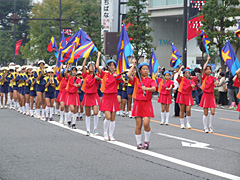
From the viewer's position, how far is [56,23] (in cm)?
5731

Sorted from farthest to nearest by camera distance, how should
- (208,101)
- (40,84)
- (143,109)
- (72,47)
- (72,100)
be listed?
(40,84) < (72,100) < (72,47) < (208,101) < (143,109)

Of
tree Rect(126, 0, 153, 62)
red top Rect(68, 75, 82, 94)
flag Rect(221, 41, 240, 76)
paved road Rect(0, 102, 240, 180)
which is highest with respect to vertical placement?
tree Rect(126, 0, 153, 62)

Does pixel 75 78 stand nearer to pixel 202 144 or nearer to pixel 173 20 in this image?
pixel 202 144

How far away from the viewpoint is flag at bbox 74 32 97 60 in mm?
13516

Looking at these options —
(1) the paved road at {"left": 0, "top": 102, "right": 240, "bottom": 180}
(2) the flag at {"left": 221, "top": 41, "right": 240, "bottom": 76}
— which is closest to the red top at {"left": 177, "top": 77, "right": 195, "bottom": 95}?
(1) the paved road at {"left": 0, "top": 102, "right": 240, "bottom": 180}

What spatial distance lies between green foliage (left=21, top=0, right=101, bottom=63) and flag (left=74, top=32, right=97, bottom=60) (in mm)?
30155

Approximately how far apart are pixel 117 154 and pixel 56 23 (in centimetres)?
4843

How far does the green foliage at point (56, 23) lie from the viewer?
45.2 metres

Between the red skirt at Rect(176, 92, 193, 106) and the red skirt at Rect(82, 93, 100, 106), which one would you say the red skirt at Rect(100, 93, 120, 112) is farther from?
the red skirt at Rect(176, 92, 193, 106)

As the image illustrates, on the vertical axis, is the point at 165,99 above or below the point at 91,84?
below

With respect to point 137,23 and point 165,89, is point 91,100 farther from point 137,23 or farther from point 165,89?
point 137,23

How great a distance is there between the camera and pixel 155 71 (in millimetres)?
A: 12305

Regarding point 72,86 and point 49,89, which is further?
point 49,89

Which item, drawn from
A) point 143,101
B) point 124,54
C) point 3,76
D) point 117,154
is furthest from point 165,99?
point 3,76
